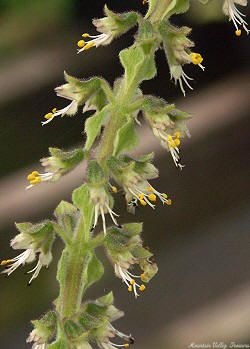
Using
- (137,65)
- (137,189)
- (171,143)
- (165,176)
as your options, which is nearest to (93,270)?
(137,189)

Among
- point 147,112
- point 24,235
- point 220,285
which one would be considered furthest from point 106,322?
point 220,285

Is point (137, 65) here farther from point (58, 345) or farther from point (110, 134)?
point (58, 345)

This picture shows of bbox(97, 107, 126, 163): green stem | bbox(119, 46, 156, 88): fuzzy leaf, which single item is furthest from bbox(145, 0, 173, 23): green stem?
bbox(97, 107, 126, 163): green stem

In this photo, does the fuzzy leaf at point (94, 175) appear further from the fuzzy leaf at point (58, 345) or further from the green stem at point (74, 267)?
the fuzzy leaf at point (58, 345)

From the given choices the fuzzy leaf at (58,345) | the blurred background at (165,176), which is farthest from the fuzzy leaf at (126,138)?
the blurred background at (165,176)

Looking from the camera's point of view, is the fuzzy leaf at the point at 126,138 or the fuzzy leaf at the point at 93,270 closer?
the fuzzy leaf at the point at 126,138

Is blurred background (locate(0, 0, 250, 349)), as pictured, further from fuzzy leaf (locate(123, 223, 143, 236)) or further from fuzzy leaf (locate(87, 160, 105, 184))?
fuzzy leaf (locate(87, 160, 105, 184))
